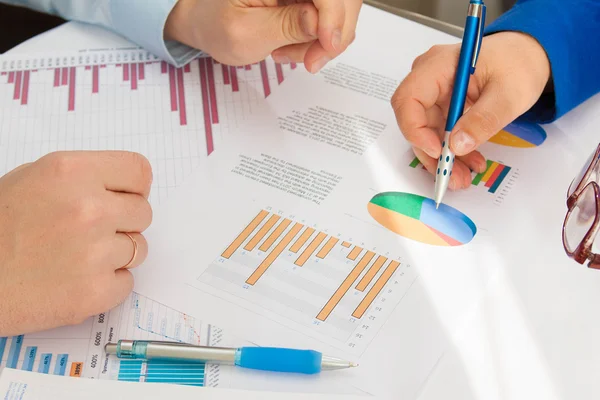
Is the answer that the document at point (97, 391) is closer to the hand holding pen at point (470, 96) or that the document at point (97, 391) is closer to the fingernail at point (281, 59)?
the hand holding pen at point (470, 96)

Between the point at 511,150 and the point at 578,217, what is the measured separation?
0.59 feet

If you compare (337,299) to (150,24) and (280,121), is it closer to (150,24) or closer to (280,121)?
(280,121)

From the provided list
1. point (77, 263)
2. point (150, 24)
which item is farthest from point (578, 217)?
point (150, 24)

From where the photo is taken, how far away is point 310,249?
67 cm

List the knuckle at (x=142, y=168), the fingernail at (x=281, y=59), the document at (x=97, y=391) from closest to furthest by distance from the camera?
the document at (x=97, y=391) < the knuckle at (x=142, y=168) < the fingernail at (x=281, y=59)

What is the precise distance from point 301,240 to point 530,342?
24cm

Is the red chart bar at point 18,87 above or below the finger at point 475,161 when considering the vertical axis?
below

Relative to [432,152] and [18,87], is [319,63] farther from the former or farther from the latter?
[18,87]

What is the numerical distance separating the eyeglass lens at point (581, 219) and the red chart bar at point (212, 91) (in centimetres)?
42

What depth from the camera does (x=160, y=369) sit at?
58 centimetres

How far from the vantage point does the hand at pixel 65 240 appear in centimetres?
59

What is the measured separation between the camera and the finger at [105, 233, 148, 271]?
0.61 m

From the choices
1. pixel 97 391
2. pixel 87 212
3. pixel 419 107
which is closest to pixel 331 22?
pixel 419 107

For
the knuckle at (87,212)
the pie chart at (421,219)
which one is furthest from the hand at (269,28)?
the knuckle at (87,212)
